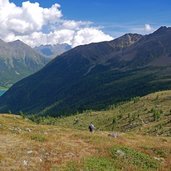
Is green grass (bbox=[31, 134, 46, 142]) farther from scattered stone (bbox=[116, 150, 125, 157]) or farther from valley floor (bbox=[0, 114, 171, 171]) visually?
A: scattered stone (bbox=[116, 150, 125, 157])

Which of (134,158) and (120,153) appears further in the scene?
(120,153)

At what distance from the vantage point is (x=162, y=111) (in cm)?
15725

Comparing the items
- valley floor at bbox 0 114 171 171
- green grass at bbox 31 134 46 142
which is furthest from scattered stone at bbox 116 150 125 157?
green grass at bbox 31 134 46 142

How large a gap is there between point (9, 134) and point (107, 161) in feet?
45.8

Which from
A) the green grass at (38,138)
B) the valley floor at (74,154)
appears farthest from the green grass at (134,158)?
the green grass at (38,138)

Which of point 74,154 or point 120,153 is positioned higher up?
point 74,154

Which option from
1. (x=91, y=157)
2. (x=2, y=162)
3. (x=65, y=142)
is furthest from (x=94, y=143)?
(x=2, y=162)

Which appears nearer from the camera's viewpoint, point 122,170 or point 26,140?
point 122,170

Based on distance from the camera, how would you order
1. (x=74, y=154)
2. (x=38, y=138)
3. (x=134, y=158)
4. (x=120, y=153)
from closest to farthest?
1. (x=74, y=154)
2. (x=134, y=158)
3. (x=120, y=153)
4. (x=38, y=138)

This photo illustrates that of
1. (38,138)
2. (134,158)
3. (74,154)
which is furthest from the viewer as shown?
(38,138)

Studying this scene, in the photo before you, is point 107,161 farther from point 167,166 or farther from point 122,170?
point 167,166

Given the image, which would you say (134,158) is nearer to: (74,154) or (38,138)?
(74,154)

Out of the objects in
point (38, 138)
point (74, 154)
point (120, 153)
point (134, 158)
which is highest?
point (38, 138)

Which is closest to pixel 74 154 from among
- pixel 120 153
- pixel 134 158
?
pixel 120 153
